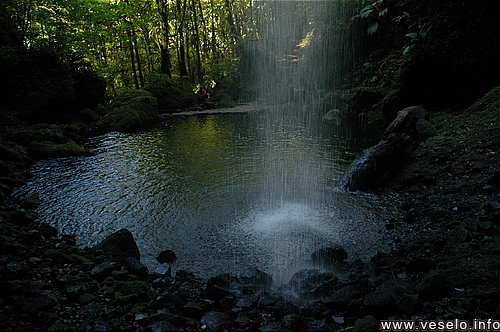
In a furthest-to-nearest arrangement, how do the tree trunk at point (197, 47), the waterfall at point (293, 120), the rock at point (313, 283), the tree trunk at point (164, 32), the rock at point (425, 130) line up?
the tree trunk at point (197, 47) → the tree trunk at point (164, 32) → the rock at point (425, 130) → the waterfall at point (293, 120) → the rock at point (313, 283)

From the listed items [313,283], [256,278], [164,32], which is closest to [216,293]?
[256,278]

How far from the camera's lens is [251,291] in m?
4.28

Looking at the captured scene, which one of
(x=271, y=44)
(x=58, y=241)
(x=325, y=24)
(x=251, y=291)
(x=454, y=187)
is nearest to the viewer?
(x=251, y=291)

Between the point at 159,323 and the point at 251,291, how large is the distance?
1552mm

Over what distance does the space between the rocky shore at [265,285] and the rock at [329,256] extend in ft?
0.22

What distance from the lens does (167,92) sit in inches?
1045

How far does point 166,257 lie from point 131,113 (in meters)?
16.4

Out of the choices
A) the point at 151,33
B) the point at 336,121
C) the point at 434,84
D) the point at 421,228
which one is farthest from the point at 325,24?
the point at 421,228

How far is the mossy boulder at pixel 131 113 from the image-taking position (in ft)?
61.9

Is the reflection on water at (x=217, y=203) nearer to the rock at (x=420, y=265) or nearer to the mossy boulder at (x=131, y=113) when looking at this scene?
the rock at (x=420, y=265)

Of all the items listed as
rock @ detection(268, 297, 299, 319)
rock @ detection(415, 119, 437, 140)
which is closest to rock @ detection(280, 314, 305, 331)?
rock @ detection(268, 297, 299, 319)

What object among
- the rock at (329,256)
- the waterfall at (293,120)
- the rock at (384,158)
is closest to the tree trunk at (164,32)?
the waterfall at (293,120)

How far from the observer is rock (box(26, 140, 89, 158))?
11.8 metres

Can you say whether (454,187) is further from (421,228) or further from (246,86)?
(246,86)
